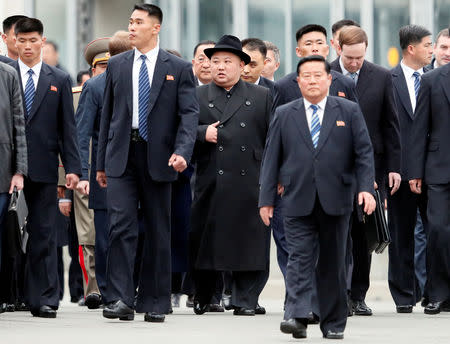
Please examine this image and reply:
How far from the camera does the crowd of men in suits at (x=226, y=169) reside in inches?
415

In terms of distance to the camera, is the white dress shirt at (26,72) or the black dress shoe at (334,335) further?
the white dress shirt at (26,72)

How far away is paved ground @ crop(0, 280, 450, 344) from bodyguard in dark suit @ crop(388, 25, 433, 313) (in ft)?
0.90

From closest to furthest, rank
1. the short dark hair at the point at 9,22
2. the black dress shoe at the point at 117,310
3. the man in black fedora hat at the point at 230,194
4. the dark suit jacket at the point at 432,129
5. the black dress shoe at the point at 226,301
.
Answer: the black dress shoe at the point at 117,310, the man in black fedora hat at the point at 230,194, the dark suit jacket at the point at 432,129, the short dark hair at the point at 9,22, the black dress shoe at the point at 226,301

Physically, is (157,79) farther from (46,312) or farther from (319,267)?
(319,267)

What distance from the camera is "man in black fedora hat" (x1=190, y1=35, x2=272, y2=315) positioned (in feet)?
42.1

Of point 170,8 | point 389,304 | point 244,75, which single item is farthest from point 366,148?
point 170,8

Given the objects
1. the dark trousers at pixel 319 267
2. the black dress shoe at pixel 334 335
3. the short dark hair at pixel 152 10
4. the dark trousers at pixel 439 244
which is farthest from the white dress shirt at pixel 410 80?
the black dress shoe at pixel 334 335

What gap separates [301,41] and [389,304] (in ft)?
11.7

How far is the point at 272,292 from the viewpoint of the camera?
17406mm

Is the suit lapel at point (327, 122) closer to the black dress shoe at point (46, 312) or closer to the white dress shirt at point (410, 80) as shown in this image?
the black dress shoe at point (46, 312)

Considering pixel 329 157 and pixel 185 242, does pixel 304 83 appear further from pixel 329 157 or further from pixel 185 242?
pixel 185 242

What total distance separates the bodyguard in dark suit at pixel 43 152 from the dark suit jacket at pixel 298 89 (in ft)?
5.51

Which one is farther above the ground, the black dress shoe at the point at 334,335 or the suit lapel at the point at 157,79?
the suit lapel at the point at 157,79

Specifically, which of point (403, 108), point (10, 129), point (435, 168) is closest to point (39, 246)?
point (10, 129)
